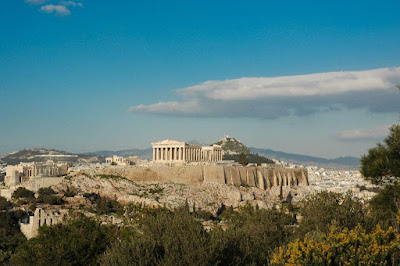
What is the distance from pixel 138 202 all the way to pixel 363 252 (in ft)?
167

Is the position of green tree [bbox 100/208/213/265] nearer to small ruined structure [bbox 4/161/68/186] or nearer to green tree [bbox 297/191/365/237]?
green tree [bbox 297/191/365/237]

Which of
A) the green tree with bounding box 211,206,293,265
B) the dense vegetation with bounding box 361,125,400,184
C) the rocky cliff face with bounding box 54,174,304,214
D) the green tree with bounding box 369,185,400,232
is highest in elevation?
the dense vegetation with bounding box 361,125,400,184

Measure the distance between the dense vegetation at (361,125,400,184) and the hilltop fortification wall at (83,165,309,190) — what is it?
58.8 m

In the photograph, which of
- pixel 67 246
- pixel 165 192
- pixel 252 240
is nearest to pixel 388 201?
pixel 252 240

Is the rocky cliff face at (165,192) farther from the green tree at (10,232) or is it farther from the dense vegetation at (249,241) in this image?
the dense vegetation at (249,241)

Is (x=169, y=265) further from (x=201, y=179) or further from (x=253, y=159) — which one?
(x=253, y=159)

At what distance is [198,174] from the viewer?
78125 mm

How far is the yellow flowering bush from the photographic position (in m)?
15.8

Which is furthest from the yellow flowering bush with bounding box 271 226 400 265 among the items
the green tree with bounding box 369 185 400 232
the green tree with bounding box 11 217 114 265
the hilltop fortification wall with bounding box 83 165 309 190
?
the hilltop fortification wall with bounding box 83 165 309 190

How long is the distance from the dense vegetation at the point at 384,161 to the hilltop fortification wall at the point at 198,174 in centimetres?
5877

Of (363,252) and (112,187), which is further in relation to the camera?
(112,187)

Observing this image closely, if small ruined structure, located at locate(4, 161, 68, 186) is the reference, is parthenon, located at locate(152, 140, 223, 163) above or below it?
above

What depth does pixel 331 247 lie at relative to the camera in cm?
1620

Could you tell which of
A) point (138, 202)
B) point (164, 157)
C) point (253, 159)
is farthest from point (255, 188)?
point (253, 159)
